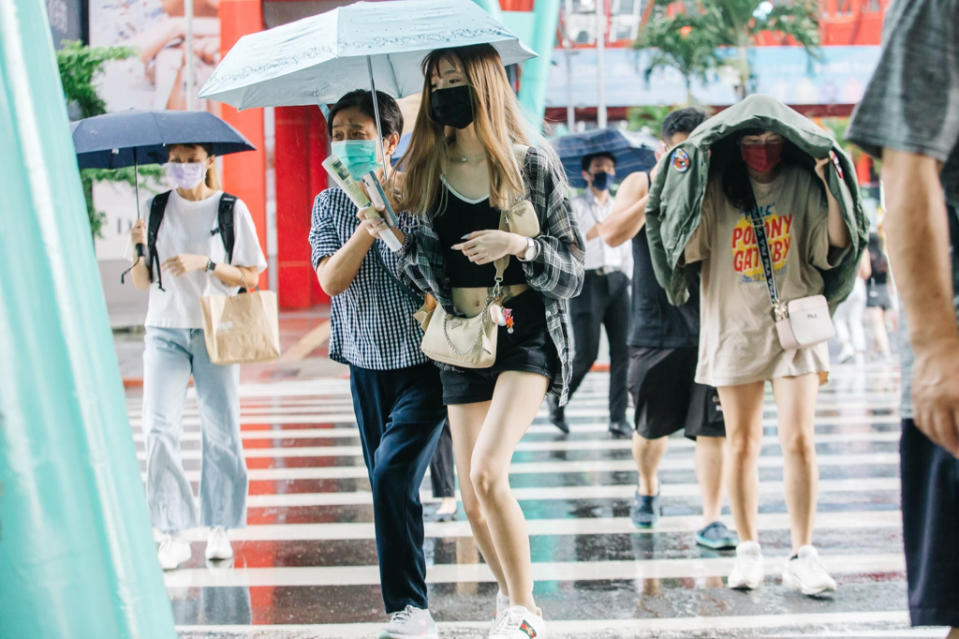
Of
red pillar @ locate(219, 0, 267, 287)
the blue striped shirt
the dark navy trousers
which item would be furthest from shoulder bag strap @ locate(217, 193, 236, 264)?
red pillar @ locate(219, 0, 267, 287)

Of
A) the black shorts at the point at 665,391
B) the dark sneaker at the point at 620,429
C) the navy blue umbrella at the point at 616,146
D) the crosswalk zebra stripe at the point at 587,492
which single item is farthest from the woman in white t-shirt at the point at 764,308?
the dark sneaker at the point at 620,429

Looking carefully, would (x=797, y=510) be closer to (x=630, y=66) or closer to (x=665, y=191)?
(x=665, y=191)

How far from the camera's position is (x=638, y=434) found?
5723mm

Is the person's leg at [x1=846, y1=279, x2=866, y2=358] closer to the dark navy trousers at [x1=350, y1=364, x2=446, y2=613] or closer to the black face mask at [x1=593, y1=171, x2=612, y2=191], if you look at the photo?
the black face mask at [x1=593, y1=171, x2=612, y2=191]

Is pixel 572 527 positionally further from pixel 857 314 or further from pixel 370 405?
pixel 857 314

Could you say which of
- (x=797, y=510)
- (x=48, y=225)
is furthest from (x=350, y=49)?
(x=797, y=510)

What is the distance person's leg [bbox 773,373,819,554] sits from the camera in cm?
453

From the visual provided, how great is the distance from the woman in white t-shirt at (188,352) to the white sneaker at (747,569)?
2462 mm

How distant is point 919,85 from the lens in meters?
2.00

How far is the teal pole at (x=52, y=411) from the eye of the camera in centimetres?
209

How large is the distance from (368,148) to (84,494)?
212 cm

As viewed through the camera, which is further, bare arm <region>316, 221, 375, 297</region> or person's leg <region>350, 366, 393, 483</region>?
person's leg <region>350, 366, 393, 483</region>

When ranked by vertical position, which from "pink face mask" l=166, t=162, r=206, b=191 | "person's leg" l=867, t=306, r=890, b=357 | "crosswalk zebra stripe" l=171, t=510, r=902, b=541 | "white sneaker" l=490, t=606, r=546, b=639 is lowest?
"person's leg" l=867, t=306, r=890, b=357

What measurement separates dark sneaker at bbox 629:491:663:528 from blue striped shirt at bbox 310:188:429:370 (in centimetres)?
234
